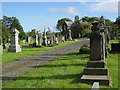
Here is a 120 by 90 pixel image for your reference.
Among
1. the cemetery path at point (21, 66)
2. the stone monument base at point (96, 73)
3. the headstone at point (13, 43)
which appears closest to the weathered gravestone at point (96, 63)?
the stone monument base at point (96, 73)

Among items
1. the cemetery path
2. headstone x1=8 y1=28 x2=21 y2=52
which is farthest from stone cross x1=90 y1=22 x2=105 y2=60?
headstone x1=8 y1=28 x2=21 y2=52

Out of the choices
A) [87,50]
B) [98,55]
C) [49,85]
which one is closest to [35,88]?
[49,85]

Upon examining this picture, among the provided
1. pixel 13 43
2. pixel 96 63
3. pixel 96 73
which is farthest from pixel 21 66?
pixel 13 43

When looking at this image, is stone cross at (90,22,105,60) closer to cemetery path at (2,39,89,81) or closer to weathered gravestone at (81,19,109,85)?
weathered gravestone at (81,19,109,85)

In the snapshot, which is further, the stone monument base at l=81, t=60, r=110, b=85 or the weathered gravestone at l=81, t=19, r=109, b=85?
the weathered gravestone at l=81, t=19, r=109, b=85

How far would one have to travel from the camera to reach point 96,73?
859cm

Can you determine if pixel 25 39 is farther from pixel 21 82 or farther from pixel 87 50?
pixel 21 82

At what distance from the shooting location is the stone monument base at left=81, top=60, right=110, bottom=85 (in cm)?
775

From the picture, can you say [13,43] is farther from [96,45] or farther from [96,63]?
[96,63]

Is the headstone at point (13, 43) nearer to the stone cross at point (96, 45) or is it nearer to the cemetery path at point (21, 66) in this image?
the cemetery path at point (21, 66)

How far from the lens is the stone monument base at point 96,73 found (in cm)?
775

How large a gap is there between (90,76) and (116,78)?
1402mm

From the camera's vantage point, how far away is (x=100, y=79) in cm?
775

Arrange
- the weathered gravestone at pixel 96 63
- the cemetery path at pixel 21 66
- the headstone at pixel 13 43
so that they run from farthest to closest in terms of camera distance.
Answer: the headstone at pixel 13 43
the cemetery path at pixel 21 66
the weathered gravestone at pixel 96 63
